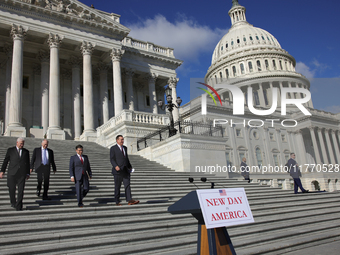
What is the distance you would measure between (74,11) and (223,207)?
2909 centimetres

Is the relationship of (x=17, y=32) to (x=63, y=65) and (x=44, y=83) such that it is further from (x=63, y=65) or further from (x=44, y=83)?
(x=63, y=65)

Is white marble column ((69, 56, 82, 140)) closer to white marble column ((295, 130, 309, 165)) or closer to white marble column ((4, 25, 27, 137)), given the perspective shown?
white marble column ((4, 25, 27, 137))

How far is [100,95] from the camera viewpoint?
105 feet

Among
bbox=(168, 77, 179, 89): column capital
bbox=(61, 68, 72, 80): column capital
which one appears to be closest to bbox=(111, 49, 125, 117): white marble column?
bbox=(61, 68, 72, 80): column capital

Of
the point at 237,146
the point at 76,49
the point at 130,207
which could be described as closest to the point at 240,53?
the point at 237,146

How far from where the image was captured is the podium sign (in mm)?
3330

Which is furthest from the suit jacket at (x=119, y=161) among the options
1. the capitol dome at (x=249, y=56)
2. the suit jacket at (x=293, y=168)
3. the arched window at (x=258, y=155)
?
the capitol dome at (x=249, y=56)

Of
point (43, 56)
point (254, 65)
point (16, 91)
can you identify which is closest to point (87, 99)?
point (16, 91)

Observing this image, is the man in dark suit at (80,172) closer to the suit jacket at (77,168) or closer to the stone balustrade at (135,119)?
the suit jacket at (77,168)

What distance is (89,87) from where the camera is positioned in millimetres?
26797

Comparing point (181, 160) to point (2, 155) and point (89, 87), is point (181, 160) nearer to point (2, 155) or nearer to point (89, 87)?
point (2, 155)

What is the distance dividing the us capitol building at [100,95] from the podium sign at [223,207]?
7.52 m

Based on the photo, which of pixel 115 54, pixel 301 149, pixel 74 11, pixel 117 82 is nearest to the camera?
pixel 301 149

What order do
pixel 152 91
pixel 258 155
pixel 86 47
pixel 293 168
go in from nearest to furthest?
1. pixel 293 168
2. pixel 86 47
3. pixel 152 91
4. pixel 258 155
